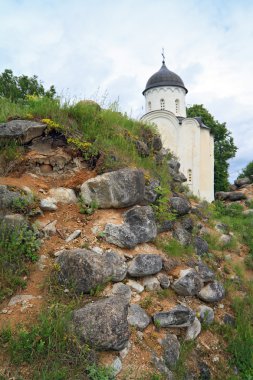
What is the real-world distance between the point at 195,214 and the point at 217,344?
352cm

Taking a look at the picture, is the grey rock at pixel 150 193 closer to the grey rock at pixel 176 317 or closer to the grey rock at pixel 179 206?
the grey rock at pixel 179 206

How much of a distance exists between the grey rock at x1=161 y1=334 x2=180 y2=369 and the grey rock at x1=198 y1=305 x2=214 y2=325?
2.67ft

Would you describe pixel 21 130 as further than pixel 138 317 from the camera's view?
Yes

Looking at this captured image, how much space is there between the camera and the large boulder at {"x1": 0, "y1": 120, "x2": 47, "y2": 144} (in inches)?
231

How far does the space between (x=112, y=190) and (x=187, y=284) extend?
1.85m

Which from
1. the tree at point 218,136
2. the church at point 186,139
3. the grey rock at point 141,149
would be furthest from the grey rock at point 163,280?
the tree at point 218,136

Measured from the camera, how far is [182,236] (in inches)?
251

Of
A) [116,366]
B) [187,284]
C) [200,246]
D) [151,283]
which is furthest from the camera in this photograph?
[200,246]

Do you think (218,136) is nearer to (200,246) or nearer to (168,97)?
(168,97)

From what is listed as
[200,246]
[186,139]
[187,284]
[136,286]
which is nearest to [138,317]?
[136,286]

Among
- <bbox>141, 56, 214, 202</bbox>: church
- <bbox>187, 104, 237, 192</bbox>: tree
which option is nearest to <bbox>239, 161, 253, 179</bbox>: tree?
<bbox>187, 104, 237, 192</bbox>: tree

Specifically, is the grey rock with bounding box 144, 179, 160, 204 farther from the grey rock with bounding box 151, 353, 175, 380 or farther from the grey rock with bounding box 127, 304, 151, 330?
the grey rock with bounding box 151, 353, 175, 380

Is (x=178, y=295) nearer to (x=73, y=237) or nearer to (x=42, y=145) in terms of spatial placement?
(x=73, y=237)

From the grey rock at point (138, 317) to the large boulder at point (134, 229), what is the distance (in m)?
1.00
